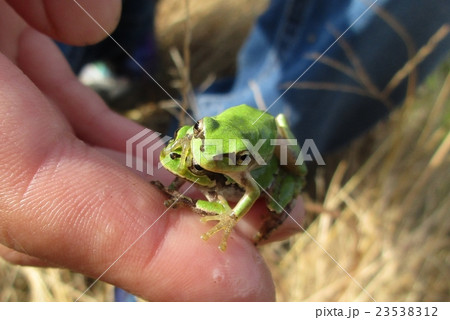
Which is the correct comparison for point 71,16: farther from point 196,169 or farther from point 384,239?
point 384,239

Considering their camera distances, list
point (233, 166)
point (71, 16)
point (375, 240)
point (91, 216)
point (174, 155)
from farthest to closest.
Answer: point (375, 240)
point (71, 16)
point (174, 155)
point (233, 166)
point (91, 216)

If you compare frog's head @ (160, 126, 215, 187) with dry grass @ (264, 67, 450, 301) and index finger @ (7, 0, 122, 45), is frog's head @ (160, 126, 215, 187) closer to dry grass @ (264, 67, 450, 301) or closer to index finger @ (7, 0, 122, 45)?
index finger @ (7, 0, 122, 45)

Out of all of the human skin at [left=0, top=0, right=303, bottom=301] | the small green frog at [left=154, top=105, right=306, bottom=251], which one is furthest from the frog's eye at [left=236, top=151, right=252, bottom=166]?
the human skin at [left=0, top=0, right=303, bottom=301]

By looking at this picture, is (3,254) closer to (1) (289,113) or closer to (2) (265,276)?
(2) (265,276)

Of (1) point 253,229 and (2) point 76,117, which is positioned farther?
(2) point 76,117

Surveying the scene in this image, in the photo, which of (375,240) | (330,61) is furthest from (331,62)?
(375,240)

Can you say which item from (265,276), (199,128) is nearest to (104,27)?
(199,128)
